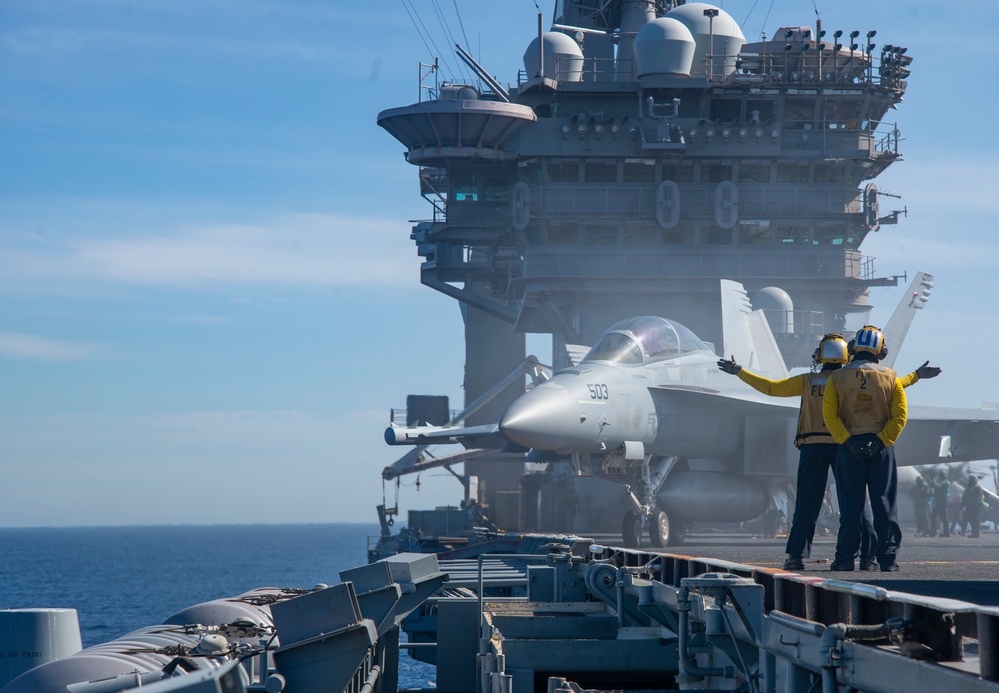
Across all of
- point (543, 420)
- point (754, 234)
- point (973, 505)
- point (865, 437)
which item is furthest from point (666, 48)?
point (865, 437)

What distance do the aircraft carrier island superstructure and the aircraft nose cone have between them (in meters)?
24.1

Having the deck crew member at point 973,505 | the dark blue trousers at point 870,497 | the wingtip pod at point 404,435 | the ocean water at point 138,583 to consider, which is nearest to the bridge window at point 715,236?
the wingtip pod at point 404,435

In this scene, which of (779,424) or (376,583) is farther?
(779,424)

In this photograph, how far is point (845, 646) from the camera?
434 cm

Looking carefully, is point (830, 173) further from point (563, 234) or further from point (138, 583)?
point (138, 583)

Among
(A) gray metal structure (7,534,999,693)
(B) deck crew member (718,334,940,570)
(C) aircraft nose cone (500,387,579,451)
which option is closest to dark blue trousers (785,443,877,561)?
(B) deck crew member (718,334,940,570)

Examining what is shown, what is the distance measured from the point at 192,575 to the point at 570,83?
65.5 metres

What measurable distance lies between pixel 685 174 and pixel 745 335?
17.4 m

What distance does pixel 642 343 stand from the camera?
20.7 metres

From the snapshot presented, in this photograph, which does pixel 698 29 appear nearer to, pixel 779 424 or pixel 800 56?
pixel 800 56

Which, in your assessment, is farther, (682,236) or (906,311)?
(682,236)

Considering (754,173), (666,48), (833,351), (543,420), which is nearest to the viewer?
(833,351)

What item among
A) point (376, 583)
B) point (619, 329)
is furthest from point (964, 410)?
point (376, 583)

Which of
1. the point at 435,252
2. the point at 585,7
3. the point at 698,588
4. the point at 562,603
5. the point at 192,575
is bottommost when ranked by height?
the point at 192,575
